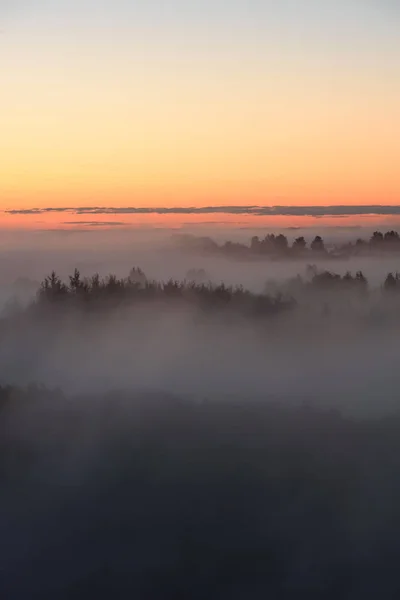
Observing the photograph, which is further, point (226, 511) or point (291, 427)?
point (291, 427)

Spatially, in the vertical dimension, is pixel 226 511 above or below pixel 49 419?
below

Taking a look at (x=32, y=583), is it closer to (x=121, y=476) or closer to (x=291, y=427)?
(x=121, y=476)

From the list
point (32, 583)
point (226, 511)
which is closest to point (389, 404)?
point (226, 511)

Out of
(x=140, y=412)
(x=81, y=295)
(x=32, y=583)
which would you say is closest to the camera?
(x=32, y=583)

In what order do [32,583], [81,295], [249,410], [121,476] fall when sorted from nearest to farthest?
[32,583] → [121,476] → [249,410] → [81,295]

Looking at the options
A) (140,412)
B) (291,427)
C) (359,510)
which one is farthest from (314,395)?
(359,510)

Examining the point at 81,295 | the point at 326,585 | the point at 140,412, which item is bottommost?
the point at 326,585
